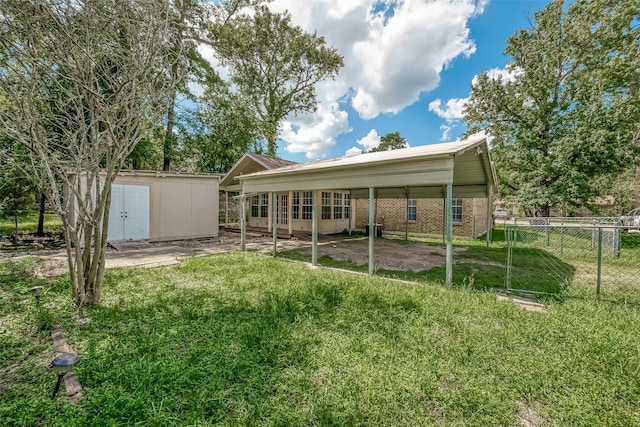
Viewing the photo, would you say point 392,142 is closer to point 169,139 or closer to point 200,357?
point 169,139

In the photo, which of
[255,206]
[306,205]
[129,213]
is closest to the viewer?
[129,213]

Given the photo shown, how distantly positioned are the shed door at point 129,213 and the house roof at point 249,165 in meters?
3.88

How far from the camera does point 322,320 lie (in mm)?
3746

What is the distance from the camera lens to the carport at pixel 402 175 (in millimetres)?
5098

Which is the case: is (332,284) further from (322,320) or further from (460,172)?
(460,172)

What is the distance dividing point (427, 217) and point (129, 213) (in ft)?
45.1

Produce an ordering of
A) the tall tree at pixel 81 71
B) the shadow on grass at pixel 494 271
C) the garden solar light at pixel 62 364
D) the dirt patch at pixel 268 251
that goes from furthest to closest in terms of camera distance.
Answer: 1. the dirt patch at pixel 268 251
2. the shadow on grass at pixel 494 271
3. the tall tree at pixel 81 71
4. the garden solar light at pixel 62 364

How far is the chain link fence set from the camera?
16.5 feet

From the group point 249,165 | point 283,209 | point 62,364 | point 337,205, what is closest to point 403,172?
point 62,364

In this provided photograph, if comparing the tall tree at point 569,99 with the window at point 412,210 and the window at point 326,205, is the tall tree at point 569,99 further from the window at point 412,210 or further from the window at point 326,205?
the window at point 326,205

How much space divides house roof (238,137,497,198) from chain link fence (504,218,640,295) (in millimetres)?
1845

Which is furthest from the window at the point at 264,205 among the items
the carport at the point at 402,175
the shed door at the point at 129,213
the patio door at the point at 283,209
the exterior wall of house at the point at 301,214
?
the shed door at the point at 129,213

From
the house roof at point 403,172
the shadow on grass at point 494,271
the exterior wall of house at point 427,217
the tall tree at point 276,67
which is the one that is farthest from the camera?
the tall tree at point 276,67

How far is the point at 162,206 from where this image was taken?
11.1 m
